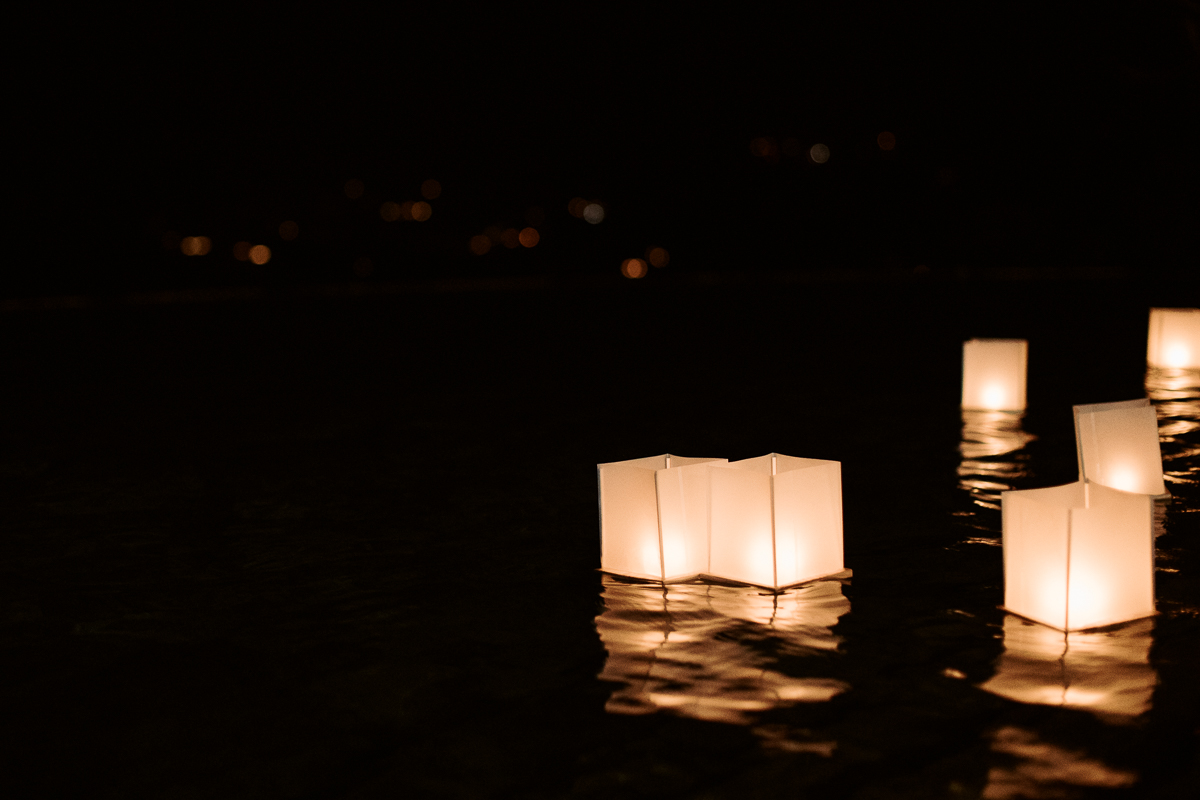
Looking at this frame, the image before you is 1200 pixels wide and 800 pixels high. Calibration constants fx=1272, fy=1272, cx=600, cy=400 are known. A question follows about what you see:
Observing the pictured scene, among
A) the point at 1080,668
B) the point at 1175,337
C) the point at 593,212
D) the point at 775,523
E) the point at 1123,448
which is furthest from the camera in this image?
the point at 593,212

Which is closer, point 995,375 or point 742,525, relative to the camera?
point 742,525

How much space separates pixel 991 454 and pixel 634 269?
23.4 m

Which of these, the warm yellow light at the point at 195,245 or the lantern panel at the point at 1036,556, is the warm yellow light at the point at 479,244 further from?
the lantern panel at the point at 1036,556

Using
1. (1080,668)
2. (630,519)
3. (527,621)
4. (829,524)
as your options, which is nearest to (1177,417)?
(829,524)

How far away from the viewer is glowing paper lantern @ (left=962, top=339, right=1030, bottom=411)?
9297mm

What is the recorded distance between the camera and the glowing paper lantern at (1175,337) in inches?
440

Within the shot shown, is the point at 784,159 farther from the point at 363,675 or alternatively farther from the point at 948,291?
the point at 363,675

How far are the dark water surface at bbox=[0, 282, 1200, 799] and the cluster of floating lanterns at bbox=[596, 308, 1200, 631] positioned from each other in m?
0.12

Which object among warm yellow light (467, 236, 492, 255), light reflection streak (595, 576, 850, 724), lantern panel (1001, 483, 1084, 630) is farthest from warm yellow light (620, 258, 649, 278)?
lantern panel (1001, 483, 1084, 630)

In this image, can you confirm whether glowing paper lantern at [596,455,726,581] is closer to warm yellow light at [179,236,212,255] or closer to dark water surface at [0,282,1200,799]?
dark water surface at [0,282,1200,799]

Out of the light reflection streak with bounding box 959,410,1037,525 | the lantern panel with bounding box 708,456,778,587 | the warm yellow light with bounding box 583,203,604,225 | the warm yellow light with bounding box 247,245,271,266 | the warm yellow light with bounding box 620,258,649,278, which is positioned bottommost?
the light reflection streak with bounding box 959,410,1037,525

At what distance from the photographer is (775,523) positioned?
4477mm

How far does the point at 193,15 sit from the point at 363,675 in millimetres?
25438

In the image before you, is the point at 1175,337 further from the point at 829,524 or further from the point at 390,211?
the point at 390,211
